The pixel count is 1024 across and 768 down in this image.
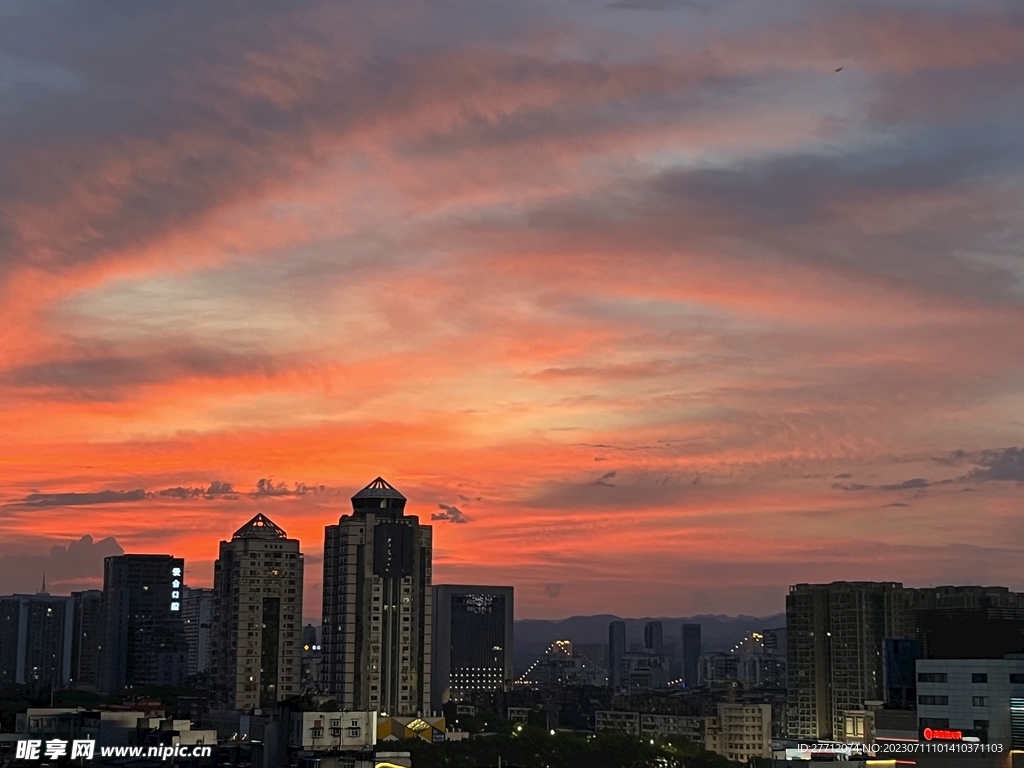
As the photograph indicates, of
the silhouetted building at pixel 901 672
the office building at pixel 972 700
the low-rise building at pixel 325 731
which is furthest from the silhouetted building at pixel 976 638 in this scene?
the low-rise building at pixel 325 731

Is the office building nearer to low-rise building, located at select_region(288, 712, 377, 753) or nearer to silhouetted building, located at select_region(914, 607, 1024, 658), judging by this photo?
Answer: silhouetted building, located at select_region(914, 607, 1024, 658)

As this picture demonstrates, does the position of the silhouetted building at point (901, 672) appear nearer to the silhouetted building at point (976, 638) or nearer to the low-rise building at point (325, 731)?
the silhouetted building at point (976, 638)

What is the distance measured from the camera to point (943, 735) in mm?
143625

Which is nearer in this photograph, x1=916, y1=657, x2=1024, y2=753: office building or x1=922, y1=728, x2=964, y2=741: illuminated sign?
x1=922, y1=728, x2=964, y2=741: illuminated sign

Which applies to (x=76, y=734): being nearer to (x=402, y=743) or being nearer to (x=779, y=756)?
(x=402, y=743)

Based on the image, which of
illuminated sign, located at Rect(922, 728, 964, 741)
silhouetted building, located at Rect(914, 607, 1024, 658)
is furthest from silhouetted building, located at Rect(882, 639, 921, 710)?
illuminated sign, located at Rect(922, 728, 964, 741)

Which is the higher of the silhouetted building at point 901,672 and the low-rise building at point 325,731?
the silhouetted building at point 901,672

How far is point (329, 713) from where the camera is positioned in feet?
475

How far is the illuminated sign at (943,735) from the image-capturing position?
142625mm

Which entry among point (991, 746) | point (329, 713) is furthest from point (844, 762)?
point (329, 713)

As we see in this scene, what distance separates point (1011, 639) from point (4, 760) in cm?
9456

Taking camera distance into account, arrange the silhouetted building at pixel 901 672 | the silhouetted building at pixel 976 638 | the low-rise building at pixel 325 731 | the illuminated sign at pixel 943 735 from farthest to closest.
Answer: the silhouetted building at pixel 901 672
the silhouetted building at pixel 976 638
the illuminated sign at pixel 943 735
the low-rise building at pixel 325 731

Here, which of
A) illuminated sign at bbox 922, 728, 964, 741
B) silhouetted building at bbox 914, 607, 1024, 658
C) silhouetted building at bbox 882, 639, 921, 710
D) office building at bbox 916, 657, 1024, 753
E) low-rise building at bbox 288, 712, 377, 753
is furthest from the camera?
silhouetted building at bbox 882, 639, 921, 710

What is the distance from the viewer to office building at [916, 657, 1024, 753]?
144 meters
